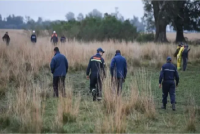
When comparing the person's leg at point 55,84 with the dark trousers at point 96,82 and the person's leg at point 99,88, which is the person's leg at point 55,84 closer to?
the dark trousers at point 96,82

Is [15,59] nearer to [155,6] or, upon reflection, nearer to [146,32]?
[155,6]

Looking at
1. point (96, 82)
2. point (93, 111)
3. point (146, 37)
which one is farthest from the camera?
point (146, 37)

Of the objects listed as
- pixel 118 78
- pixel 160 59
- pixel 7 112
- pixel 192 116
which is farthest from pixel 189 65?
pixel 7 112

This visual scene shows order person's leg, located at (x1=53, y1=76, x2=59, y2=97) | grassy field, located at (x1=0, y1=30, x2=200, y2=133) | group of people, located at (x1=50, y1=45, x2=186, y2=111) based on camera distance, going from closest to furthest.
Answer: grassy field, located at (x1=0, y1=30, x2=200, y2=133)
group of people, located at (x1=50, y1=45, x2=186, y2=111)
person's leg, located at (x1=53, y1=76, x2=59, y2=97)

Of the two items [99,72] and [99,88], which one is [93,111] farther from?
[99,72]

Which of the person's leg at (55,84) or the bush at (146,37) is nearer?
→ the person's leg at (55,84)

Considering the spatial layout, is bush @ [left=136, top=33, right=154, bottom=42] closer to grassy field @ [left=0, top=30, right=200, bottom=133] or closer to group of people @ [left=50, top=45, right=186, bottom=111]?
grassy field @ [left=0, top=30, right=200, bottom=133]

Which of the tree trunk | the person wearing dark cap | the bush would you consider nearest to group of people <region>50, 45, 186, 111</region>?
the person wearing dark cap

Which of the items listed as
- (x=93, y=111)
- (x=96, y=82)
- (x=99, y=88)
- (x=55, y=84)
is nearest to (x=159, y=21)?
(x=96, y=82)

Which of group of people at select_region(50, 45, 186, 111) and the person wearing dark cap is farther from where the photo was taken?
the person wearing dark cap

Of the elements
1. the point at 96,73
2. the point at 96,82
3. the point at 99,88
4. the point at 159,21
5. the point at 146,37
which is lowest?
the point at 99,88

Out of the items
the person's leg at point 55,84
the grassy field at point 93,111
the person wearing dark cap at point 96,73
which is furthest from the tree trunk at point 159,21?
the person's leg at point 55,84

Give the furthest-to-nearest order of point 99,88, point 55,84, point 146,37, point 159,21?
point 146,37 → point 159,21 → point 55,84 → point 99,88

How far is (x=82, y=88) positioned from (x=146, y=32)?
3088 cm
